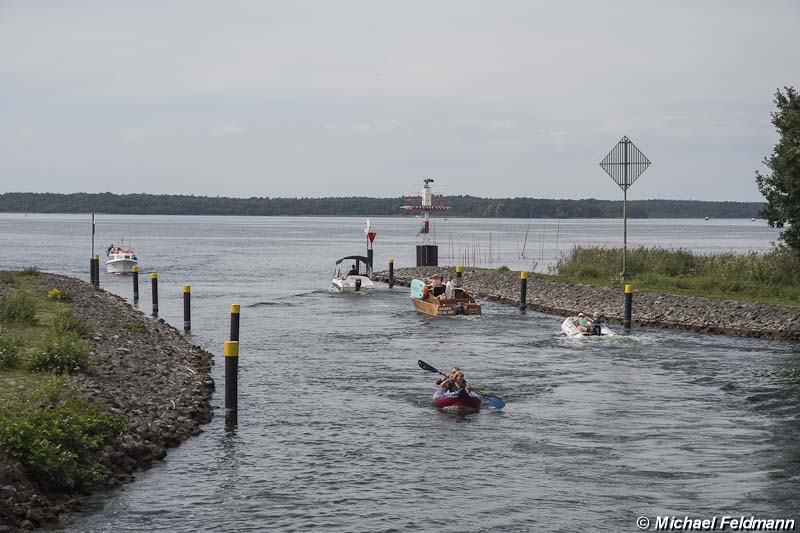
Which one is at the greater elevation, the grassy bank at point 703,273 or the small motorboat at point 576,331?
the grassy bank at point 703,273

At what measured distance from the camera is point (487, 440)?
67.4ft

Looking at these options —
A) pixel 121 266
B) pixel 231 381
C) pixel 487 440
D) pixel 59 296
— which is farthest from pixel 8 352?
pixel 121 266

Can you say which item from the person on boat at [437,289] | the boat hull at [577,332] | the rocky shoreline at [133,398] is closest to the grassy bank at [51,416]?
the rocky shoreline at [133,398]

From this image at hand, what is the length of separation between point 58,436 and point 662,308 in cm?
3017

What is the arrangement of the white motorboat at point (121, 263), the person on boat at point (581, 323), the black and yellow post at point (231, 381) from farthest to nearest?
the white motorboat at point (121, 263) → the person on boat at point (581, 323) → the black and yellow post at point (231, 381)

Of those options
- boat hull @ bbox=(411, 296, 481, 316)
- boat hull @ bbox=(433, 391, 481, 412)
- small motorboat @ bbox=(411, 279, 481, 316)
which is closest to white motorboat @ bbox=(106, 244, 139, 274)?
small motorboat @ bbox=(411, 279, 481, 316)

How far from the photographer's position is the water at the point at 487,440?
15664mm

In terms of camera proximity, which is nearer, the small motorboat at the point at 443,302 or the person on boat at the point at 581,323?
the person on boat at the point at 581,323

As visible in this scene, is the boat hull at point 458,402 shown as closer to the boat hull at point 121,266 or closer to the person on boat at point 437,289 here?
the person on boat at point 437,289

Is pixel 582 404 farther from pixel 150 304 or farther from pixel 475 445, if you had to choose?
pixel 150 304

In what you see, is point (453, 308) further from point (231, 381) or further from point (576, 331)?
point (231, 381)

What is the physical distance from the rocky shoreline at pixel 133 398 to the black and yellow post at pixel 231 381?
0.54 m

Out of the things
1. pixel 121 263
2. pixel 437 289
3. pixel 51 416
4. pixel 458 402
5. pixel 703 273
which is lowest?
pixel 458 402

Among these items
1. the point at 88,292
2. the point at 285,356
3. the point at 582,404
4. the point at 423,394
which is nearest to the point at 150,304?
the point at 88,292
